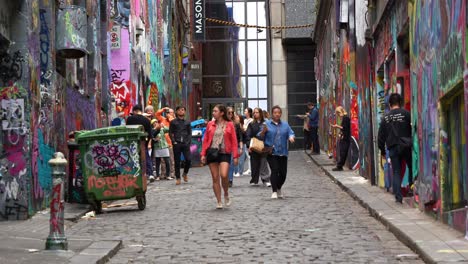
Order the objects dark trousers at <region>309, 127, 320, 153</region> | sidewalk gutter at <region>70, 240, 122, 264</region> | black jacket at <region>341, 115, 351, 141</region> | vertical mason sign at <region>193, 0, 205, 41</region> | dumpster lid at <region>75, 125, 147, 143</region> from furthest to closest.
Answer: vertical mason sign at <region>193, 0, 205, 41</region>
dark trousers at <region>309, 127, 320, 153</region>
black jacket at <region>341, 115, 351, 141</region>
dumpster lid at <region>75, 125, 147, 143</region>
sidewalk gutter at <region>70, 240, 122, 264</region>

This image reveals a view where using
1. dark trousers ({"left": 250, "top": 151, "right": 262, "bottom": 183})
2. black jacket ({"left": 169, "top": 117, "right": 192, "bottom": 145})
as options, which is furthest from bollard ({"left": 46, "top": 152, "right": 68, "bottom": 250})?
black jacket ({"left": 169, "top": 117, "right": 192, "bottom": 145})

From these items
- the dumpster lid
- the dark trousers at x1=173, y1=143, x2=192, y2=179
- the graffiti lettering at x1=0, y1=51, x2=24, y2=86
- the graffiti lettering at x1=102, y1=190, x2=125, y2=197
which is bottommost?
→ the graffiti lettering at x1=102, y1=190, x2=125, y2=197

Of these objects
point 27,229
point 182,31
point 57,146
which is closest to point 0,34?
point 27,229

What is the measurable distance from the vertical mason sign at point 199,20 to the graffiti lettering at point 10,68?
117 feet

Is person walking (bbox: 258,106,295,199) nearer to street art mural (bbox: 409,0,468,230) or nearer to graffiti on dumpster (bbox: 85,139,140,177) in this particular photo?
graffiti on dumpster (bbox: 85,139,140,177)

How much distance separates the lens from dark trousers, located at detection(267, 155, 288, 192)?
55.0 feet

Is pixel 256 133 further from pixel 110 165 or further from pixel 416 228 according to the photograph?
pixel 416 228

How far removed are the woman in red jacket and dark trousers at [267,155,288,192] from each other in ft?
4.64

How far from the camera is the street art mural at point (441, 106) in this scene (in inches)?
395

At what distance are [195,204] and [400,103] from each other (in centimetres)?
371

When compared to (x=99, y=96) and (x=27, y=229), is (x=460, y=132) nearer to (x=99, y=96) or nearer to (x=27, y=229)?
(x=27, y=229)

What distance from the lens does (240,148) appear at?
1788 centimetres

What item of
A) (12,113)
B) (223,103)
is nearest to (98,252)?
(12,113)

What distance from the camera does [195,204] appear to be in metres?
15.8
